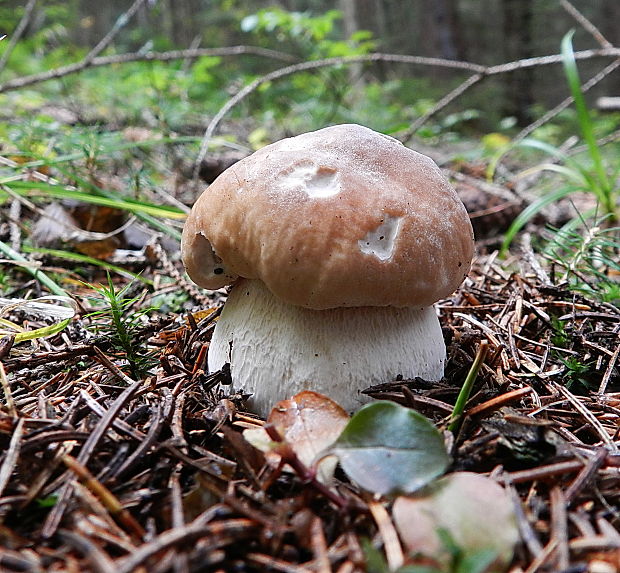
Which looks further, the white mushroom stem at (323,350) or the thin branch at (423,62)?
the thin branch at (423,62)

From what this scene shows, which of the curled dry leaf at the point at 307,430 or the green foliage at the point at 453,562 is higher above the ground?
the green foliage at the point at 453,562

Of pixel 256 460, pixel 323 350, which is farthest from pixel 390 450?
pixel 323 350

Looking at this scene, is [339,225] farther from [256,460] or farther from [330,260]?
[256,460]

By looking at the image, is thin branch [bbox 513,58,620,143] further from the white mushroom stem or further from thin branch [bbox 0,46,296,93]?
the white mushroom stem

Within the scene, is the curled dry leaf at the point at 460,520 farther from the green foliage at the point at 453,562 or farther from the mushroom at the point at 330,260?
the mushroom at the point at 330,260

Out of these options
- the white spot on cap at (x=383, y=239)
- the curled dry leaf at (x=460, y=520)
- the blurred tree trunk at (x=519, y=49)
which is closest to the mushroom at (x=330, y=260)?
the white spot on cap at (x=383, y=239)

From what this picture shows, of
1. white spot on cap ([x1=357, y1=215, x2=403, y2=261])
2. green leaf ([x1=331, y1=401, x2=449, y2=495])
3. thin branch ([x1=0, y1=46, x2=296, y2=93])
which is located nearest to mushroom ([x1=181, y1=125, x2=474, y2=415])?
white spot on cap ([x1=357, y1=215, x2=403, y2=261])

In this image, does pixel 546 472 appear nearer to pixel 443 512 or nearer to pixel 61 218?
pixel 443 512
